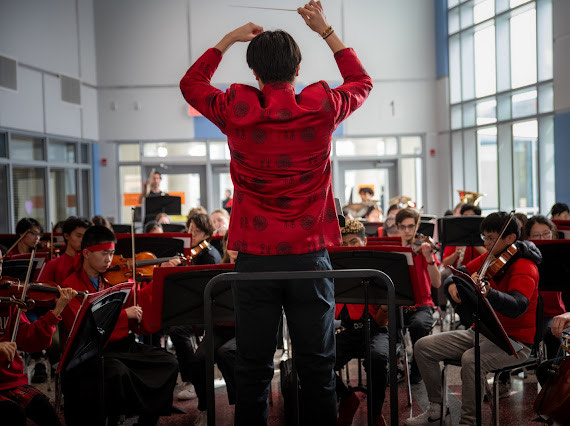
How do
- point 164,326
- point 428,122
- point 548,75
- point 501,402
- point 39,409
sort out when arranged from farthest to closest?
1. point 428,122
2. point 548,75
3. point 501,402
4. point 164,326
5. point 39,409

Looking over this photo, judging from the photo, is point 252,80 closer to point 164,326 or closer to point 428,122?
point 428,122

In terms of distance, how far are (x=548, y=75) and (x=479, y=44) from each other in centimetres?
258

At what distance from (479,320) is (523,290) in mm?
471

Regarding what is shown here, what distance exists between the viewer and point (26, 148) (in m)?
11.1

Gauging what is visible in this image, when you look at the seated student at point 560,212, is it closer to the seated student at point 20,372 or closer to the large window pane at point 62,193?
the seated student at point 20,372

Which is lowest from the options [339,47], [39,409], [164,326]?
[39,409]

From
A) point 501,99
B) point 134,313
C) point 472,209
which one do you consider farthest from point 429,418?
point 501,99

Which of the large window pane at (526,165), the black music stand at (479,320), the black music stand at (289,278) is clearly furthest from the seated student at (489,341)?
the large window pane at (526,165)

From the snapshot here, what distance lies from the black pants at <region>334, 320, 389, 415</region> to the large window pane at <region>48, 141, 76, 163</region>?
30.2 ft

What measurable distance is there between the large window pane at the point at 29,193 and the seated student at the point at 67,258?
5993 millimetres

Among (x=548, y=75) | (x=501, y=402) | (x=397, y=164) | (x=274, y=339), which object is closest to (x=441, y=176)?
(x=397, y=164)

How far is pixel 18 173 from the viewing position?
10.9m

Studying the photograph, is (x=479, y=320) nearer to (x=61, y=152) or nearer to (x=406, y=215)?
(x=406, y=215)

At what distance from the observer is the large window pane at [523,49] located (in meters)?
11.1
